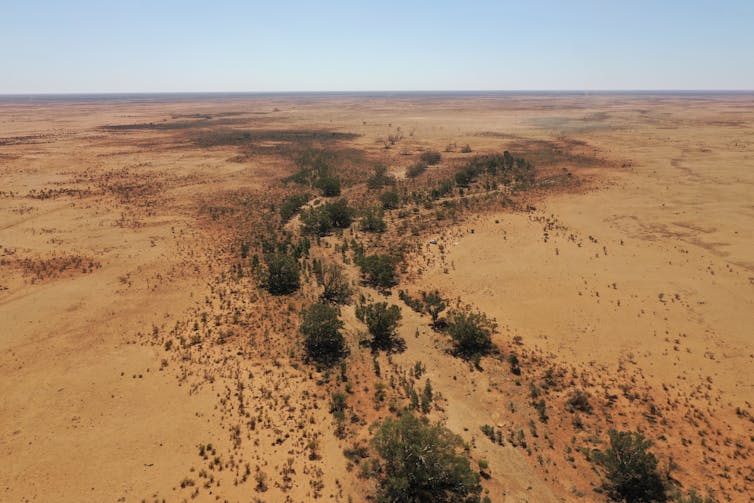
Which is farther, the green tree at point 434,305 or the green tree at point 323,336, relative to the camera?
the green tree at point 434,305

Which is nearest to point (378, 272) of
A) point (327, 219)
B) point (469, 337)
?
point (469, 337)

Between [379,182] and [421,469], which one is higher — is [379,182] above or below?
above

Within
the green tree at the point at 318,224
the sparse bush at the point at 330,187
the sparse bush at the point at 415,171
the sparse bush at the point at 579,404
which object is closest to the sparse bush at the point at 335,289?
the green tree at the point at 318,224

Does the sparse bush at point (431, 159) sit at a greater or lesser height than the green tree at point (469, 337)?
greater

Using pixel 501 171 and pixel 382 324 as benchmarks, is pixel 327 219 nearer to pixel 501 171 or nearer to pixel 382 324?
pixel 382 324

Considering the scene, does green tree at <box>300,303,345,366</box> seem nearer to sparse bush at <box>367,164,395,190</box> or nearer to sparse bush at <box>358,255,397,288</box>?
sparse bush at <box>358,255,397,288</box>

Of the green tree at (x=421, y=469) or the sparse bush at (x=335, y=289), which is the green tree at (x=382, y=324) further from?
the green tree at (x=421, y=469)
